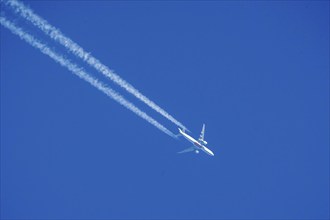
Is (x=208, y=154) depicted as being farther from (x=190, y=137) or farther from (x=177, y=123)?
(x=177, y=123)

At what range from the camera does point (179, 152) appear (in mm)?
82688

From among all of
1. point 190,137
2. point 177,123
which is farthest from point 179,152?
point 177,123

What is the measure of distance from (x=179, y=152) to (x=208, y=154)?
464 cm

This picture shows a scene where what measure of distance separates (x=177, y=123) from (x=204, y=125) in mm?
6350

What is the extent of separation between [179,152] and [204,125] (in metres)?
5.39

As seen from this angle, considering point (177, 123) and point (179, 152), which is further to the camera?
point (179, 152)

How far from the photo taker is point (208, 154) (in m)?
84.8

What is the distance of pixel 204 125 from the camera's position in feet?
265

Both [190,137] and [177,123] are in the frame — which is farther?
[190,137]

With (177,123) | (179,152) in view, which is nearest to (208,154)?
(179,152)

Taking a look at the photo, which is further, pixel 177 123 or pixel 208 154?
pixel 208 154

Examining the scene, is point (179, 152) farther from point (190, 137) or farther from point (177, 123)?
point (177, 123)

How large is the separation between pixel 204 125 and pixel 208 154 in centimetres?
590

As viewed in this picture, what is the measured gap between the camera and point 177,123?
7556 centimetres
